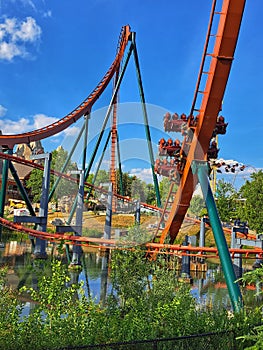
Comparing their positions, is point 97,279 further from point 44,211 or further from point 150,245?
point 44,211

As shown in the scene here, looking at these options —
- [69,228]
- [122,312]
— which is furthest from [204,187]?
[69,228]

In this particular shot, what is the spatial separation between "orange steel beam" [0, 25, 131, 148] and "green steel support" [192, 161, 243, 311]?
8710mm

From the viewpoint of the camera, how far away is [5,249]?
16516mm

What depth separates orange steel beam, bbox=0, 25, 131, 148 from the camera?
14666 mm

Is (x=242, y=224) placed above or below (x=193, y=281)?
above

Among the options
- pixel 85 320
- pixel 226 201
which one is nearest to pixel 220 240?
pixel 85 320

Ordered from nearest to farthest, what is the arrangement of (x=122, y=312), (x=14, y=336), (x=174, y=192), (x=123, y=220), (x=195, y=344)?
(x=14, y=336), (x=195, y=344), (x=122, y=312), (x=174, y=192), (x=123, y=220)

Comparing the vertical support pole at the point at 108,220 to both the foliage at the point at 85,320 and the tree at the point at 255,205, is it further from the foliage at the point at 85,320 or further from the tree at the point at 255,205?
the tree at the point at 255,205

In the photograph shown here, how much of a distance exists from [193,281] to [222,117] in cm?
591

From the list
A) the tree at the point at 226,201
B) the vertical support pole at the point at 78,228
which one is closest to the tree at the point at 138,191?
the vertical support pole at the point at 78,228

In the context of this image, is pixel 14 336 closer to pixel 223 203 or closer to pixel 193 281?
pixel 193 281

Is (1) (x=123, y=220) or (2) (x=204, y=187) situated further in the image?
(1) (x=123, y=220)

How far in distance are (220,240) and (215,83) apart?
3391 millimetres

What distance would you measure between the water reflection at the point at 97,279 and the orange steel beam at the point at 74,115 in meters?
4.64
